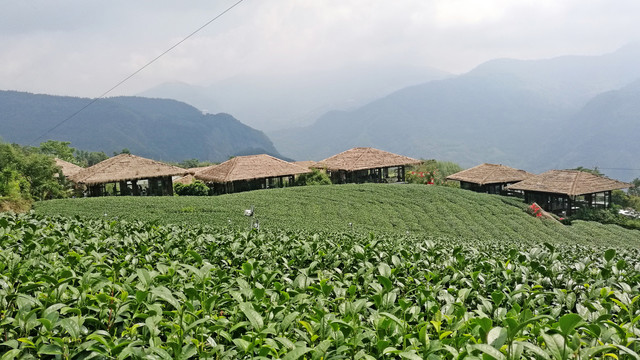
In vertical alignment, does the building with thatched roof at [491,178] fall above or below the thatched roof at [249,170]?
below

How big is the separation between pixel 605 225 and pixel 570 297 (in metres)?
24.0

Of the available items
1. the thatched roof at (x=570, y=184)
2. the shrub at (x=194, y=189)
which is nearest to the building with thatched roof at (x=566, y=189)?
the thatched roof at (x=570, y=184)

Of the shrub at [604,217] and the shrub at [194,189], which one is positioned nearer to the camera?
the shrub at [604,217]

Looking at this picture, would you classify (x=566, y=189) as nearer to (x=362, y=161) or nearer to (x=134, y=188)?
(x=362, y=161)

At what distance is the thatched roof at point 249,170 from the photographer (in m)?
24.1

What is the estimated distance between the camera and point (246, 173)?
80.2ft

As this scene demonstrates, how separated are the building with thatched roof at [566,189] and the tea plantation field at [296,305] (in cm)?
2555

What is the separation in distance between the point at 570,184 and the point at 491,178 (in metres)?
6.10

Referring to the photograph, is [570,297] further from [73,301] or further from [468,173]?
[468,173]

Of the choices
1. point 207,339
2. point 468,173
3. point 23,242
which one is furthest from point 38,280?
point 468,173

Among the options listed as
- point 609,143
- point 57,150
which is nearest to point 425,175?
point 57,150

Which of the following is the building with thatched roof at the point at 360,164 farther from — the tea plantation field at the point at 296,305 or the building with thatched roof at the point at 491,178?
the tea plantation field at the point at 296,305

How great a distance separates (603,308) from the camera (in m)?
1.74

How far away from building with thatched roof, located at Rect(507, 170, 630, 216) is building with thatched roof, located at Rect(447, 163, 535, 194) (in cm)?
293
